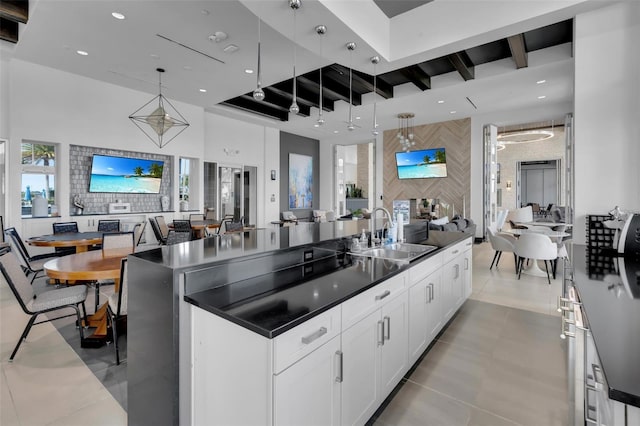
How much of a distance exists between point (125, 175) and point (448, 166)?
27.7 ft

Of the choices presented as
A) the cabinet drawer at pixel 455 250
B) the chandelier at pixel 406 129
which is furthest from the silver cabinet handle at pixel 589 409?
the chandelier at pixel 406 129

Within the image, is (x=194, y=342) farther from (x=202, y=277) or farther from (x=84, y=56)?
(x=84, y=56)

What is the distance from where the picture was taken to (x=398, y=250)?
2.94 metres

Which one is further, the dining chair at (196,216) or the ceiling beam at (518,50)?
Answer: the dining chair at (196,216)

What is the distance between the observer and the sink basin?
2.71 metres

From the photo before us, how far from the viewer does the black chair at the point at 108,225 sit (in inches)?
234

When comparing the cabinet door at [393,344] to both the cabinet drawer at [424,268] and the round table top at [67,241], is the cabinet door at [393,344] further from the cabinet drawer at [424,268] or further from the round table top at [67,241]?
the round table top at [67,241]

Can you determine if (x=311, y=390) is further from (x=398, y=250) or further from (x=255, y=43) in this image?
(x=255, y=43)

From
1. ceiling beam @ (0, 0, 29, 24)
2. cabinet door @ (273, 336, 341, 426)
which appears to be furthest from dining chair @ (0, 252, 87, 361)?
ceiling beam @ (0, 0, 29, 24)

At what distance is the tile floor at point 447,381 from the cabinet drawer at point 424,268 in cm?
Result: 73

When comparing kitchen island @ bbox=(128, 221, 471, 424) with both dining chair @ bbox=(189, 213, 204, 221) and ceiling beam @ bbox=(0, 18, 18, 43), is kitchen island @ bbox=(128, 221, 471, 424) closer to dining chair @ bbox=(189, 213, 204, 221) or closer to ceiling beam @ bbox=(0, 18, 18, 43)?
ceiling beam @ bbox=(0, 18, 18, 43)

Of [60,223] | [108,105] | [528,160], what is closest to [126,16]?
[108,105]

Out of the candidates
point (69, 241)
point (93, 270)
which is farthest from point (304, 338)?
point (69, 241)

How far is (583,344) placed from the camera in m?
1.30
